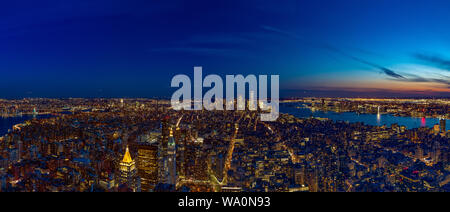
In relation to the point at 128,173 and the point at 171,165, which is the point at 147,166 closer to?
the point at 171,165

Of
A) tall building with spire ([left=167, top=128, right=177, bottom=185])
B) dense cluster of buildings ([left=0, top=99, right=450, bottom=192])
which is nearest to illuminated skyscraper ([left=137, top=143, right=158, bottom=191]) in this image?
dense cluster of buildings ([left=0, top=99, right=450, bottom=192])

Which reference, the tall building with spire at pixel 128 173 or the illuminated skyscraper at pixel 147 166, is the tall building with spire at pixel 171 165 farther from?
the tall building with spire at pixel 128 173

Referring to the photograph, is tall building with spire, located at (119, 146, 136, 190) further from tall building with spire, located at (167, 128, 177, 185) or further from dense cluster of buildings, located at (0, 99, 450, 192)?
tall building with spire, located at (167, 128, 177, 185)

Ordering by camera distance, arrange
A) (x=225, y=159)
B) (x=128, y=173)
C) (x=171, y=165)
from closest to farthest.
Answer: (x=128, y=173), (x=171, y=165), (x=225, y=159)

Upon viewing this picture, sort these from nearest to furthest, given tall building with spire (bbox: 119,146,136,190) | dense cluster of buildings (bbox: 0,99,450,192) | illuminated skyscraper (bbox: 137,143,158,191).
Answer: dense cluster of buildings (bbox: 0,99,450,192)
tall building with spire (bbox: 119,146,136,190)
illuminated skyscraper (bbox: 137,143,158,191)

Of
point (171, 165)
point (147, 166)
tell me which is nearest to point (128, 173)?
point (147, 166)

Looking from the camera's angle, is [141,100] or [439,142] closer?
[439,142]
